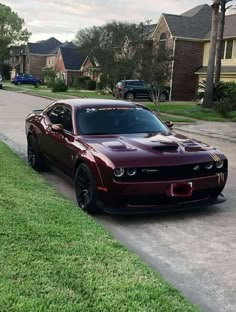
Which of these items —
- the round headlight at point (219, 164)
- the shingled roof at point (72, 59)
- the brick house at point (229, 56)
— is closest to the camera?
the round headlight at point (219, 164)

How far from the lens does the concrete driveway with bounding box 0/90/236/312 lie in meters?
4.00

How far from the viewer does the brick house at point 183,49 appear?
127 ft

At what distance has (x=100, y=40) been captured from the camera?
58781mm

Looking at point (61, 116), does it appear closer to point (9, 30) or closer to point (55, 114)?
point (55, 114)

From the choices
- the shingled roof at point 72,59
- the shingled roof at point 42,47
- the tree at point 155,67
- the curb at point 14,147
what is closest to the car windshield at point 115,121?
the curb at point 14,147

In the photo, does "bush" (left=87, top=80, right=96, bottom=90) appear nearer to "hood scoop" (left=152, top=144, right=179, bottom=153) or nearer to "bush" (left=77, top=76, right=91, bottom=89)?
"bush" (left=77, top=76, right=91, bottom=89)

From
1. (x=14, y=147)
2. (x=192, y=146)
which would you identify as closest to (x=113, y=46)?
(x=14, y=147)

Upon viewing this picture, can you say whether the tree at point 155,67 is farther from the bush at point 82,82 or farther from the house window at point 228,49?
the bush at point 82,82

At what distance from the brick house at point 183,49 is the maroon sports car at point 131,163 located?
31763mm

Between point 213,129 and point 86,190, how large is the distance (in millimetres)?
12728

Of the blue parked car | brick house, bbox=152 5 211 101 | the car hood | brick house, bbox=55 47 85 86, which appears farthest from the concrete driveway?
brick house, bbox=55 47 85 86

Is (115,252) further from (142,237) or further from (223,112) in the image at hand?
(223,112)

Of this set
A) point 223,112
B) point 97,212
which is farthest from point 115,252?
point 223,112

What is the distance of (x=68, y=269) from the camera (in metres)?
3.90
